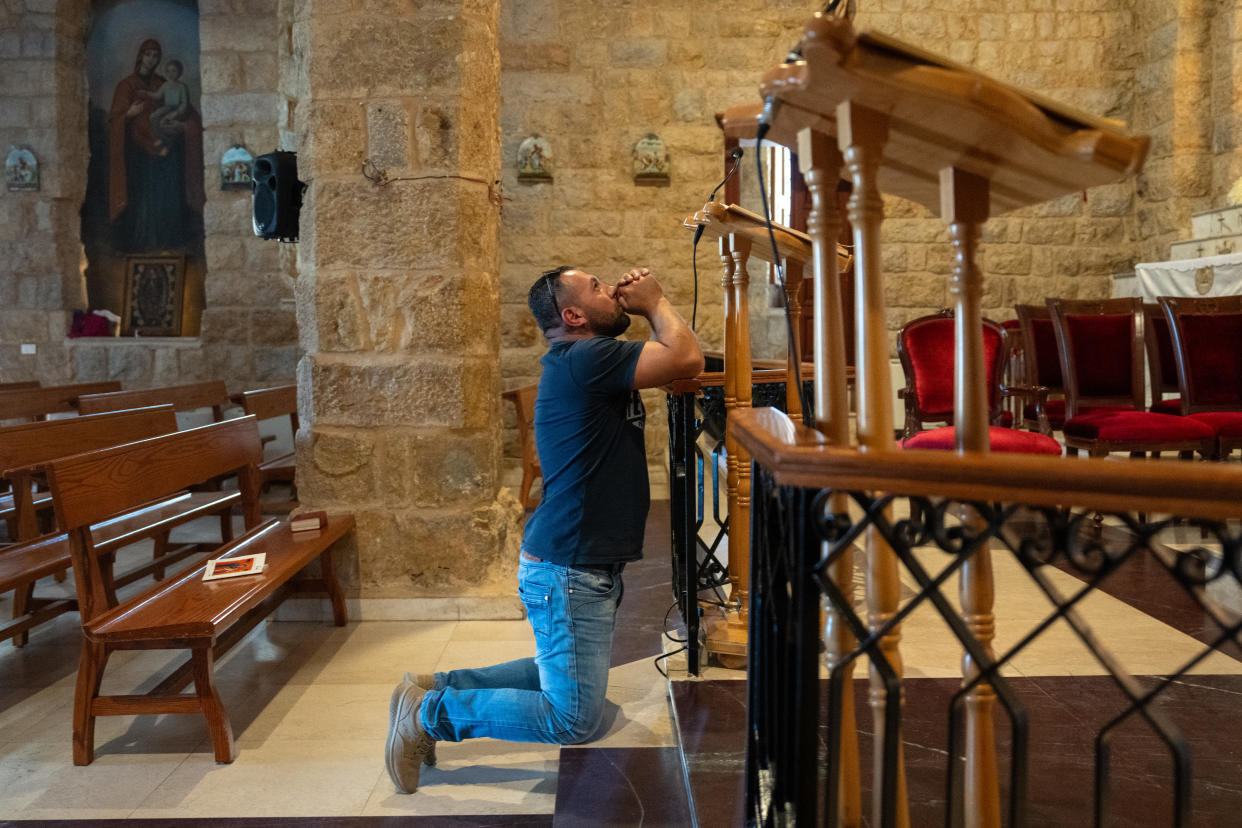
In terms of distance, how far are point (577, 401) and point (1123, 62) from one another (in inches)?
298

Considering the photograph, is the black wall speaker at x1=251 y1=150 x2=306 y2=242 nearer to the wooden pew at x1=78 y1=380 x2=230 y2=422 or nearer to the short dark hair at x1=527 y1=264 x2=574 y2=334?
the wooden pew at x1=78 y1=380 x2=230 y2=422

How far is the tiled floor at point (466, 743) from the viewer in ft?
6.77

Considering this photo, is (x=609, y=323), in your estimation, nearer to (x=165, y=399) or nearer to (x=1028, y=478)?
(x=1028, y=478)

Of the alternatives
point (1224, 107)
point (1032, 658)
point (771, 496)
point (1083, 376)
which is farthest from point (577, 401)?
point (1224, 107)

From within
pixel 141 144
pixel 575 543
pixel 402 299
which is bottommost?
pixel 575 543

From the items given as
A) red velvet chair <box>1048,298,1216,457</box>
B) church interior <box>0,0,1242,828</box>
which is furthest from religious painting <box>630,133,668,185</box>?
red velvet chair <box>1048,298,1216,457</box>

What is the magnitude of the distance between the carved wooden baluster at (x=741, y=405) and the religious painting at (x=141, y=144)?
7.57 metres

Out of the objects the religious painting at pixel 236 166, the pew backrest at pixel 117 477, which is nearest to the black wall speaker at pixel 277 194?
the pew backrest at pixel 117 477

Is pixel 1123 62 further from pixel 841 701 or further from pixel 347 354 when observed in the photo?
A: pixel 841 701

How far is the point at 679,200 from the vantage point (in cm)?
740

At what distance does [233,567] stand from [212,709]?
59 cm

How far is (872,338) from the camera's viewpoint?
47.6 inches

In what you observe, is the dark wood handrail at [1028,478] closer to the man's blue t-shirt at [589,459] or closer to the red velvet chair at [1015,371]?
the man's blue t-shirt at [589,459]

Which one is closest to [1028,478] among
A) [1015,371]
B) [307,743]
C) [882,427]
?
[882,427]
